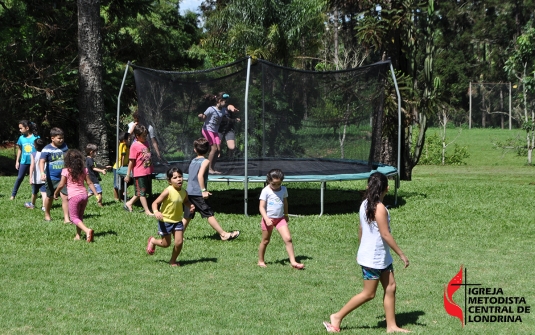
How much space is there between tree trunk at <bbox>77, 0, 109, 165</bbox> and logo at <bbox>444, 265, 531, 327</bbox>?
15369 millimetres

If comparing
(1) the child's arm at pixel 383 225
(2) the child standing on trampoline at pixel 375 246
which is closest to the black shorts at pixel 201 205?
(2) the child standing on trampoline at pixel 375 246

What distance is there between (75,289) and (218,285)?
1567 millimetres

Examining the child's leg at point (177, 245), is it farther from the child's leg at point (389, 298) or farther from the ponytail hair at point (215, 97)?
the ponytail hair at point (215, 97)

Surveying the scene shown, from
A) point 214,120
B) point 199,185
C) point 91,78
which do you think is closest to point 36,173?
point 214,120

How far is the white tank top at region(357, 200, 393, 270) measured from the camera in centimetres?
688

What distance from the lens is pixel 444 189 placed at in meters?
18.8

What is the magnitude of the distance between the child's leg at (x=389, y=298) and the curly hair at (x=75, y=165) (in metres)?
5.87

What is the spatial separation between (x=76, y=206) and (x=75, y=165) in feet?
1.92

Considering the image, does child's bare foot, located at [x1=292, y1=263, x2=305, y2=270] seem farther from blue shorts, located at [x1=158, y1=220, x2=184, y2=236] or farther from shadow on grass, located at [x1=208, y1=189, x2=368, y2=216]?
shadow on grass, located at [x1=208, y1=189, x2=368, y2=216]

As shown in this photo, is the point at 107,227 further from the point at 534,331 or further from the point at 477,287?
the point at 534,331

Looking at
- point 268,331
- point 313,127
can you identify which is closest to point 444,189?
point 313,127

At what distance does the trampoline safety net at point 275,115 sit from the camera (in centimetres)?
1460

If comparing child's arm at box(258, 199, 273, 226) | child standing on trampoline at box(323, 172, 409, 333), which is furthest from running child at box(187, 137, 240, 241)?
child standing on trampoline at box(323, 172, 409, 333)

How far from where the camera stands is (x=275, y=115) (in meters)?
14.7
